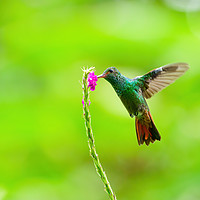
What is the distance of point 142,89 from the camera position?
2146 mm

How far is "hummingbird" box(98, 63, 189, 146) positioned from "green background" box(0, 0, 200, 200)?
213cm

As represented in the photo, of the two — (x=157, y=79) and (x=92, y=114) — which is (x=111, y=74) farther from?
(x=92, y=114)

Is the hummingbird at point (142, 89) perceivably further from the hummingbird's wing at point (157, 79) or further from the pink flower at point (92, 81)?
the pink flower at point (92, 81)

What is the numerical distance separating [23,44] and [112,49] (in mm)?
1364

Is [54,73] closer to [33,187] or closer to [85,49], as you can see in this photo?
[85,49]

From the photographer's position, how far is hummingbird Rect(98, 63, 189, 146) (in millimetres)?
1894

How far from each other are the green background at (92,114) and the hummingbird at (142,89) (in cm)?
213

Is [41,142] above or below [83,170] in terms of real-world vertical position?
above

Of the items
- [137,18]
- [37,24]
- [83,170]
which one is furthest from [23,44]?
[83,170]

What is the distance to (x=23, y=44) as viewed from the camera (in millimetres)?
5262

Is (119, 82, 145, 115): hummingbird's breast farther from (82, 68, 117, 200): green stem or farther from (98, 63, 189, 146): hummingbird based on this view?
(82, 68, 117, 200): green stem

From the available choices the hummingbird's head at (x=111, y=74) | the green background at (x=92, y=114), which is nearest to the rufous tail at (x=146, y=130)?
the hummingbird's head at (x=111, y=74)

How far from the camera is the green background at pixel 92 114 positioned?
4.13m

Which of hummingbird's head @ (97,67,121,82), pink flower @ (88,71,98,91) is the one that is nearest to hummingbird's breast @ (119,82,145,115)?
hummingbird's head @ (97,67,121,82)
